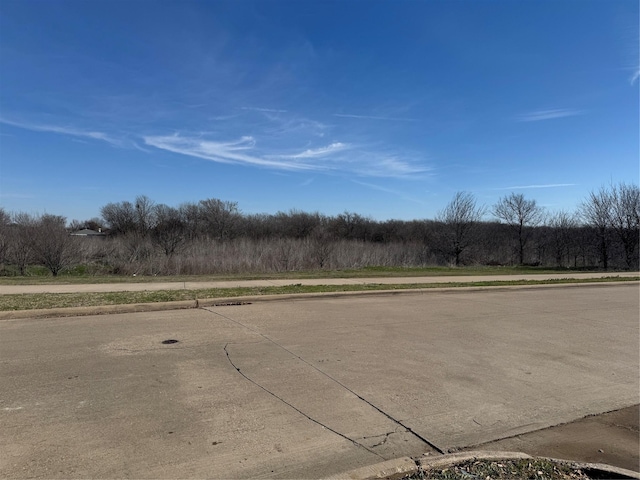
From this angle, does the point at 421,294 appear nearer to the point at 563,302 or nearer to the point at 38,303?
the point at 563,302

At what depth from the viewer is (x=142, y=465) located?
331cm

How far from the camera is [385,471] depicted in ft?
10.6

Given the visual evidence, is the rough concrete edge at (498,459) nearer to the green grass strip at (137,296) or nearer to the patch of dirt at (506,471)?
the patch of dirt at (506,471)

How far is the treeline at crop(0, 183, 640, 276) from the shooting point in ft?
84.1

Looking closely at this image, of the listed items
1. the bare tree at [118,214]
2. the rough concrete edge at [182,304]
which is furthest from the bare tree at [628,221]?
the bare tree at [118,214]

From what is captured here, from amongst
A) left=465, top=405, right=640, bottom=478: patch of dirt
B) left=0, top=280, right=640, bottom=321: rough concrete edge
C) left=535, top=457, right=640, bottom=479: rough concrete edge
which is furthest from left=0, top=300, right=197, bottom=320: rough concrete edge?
left=535, top=457, right=640, bottom=479: rough concrete edge

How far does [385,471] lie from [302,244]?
26.2 m

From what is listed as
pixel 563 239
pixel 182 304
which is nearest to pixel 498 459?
pixel 182 304

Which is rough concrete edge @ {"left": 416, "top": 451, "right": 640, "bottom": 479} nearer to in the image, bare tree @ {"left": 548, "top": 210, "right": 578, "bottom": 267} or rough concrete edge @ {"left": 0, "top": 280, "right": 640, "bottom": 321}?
rough concrete edge @ {"left": 0, "top": 280, "right": 640, "bottom": 321}

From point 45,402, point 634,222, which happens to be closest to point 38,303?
point 45,402

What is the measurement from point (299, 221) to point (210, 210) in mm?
13565

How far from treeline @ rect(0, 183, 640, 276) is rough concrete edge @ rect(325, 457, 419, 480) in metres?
20.6

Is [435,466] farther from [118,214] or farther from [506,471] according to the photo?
[118,214]

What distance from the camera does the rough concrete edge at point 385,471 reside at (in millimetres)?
3172
